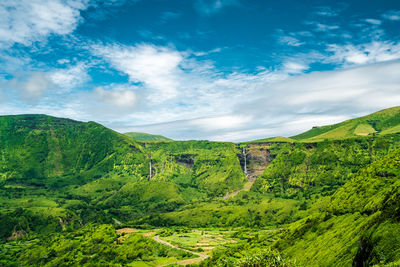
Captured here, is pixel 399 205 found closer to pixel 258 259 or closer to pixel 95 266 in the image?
pixel 258 259

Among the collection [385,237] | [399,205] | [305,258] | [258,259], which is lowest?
[305,258]

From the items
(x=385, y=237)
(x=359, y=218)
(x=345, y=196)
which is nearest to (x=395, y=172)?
(x=345, y=196)

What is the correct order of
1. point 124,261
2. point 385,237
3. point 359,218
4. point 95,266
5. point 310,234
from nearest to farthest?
point 385,237, point 359,218, point 310,234, point 95,266, point 124,261

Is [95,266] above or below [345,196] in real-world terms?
below

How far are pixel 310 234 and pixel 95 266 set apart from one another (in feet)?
423

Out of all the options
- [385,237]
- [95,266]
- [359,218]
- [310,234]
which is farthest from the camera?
[95,266]

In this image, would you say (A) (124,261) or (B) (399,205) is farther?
(A) (124,261)

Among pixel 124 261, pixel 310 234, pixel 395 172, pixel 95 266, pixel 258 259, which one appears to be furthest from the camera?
pixel 124 261

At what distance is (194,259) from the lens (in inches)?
6713

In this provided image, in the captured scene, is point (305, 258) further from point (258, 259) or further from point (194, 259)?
point (194, 259)

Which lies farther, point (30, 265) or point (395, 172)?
point (30, 265)

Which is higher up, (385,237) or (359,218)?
(385,237)

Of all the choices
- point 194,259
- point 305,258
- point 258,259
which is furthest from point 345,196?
point 194,259

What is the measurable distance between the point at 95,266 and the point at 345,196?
479 ft
